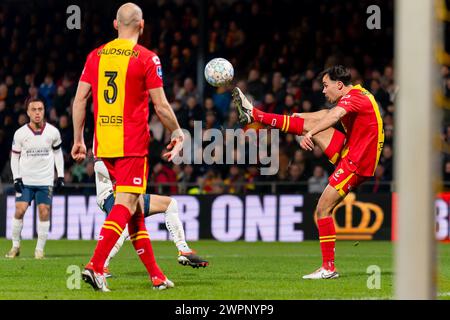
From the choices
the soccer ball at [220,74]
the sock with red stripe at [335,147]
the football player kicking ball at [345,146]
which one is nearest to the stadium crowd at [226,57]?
the soccer ball at [220,74]

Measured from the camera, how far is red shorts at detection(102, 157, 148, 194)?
8.52 meters

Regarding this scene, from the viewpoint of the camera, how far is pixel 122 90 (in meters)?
8.59

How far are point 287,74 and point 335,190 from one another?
11.6 m

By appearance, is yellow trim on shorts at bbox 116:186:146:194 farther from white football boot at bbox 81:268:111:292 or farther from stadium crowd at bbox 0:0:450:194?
stadium crowd at bbox 0:0:450:194

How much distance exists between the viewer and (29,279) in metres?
10.2

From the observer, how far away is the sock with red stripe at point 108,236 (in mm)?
8375

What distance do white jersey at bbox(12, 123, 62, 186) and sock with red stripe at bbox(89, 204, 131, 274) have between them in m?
6.48

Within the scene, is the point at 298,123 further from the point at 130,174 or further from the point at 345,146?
the point at 130,174

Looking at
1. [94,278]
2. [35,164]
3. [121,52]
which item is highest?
[121,52]

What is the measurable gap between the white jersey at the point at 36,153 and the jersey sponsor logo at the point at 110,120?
625cm

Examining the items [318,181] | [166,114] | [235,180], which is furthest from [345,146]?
[235,180]

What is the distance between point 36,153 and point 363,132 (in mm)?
5669

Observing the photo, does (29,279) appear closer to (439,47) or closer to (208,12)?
(439,47)

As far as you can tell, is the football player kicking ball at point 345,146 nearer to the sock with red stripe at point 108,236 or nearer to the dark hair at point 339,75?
the dark hair at point 339,75
